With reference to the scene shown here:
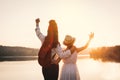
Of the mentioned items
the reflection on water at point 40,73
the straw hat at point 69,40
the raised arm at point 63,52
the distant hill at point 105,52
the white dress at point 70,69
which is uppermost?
the straw hat at point 69,40

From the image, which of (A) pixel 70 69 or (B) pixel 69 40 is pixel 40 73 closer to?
(A) pixel 70 69

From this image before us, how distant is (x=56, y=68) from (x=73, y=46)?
76 centimetres

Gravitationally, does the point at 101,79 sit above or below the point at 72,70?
below

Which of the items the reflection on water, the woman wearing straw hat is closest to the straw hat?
the woman wearing straw hat

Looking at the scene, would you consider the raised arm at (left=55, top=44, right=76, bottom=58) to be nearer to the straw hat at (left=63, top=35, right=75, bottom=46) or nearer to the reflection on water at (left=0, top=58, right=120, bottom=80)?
the straw hat at (left=63, top=35, right=75, bottom=46)

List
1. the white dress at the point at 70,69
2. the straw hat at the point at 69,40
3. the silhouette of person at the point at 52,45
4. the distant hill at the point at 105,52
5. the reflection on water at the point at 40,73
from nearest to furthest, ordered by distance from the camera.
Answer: the silhouette of person at the point at 52,45 < the straw hat at the point at 69,40 < the white dress at the point at 70,69 < the reflection on water at the point at 40,73 < the distant hill at the point at 105,52

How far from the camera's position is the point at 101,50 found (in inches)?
3856

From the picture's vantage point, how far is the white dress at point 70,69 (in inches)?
477

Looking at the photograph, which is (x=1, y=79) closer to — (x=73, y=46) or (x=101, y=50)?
(x=73, y=46)

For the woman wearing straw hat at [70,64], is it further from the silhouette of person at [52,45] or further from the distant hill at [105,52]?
the distant hill at [105,52]

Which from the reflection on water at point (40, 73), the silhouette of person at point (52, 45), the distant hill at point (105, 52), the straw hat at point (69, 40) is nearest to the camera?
the silhouette of person at point (52, 45)

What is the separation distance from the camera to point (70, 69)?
39.9 feet

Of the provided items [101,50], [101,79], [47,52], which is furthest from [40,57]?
[101,50]

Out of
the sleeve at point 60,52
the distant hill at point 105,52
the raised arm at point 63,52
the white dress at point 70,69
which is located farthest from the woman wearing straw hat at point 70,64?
the distant hill at point 105,52
